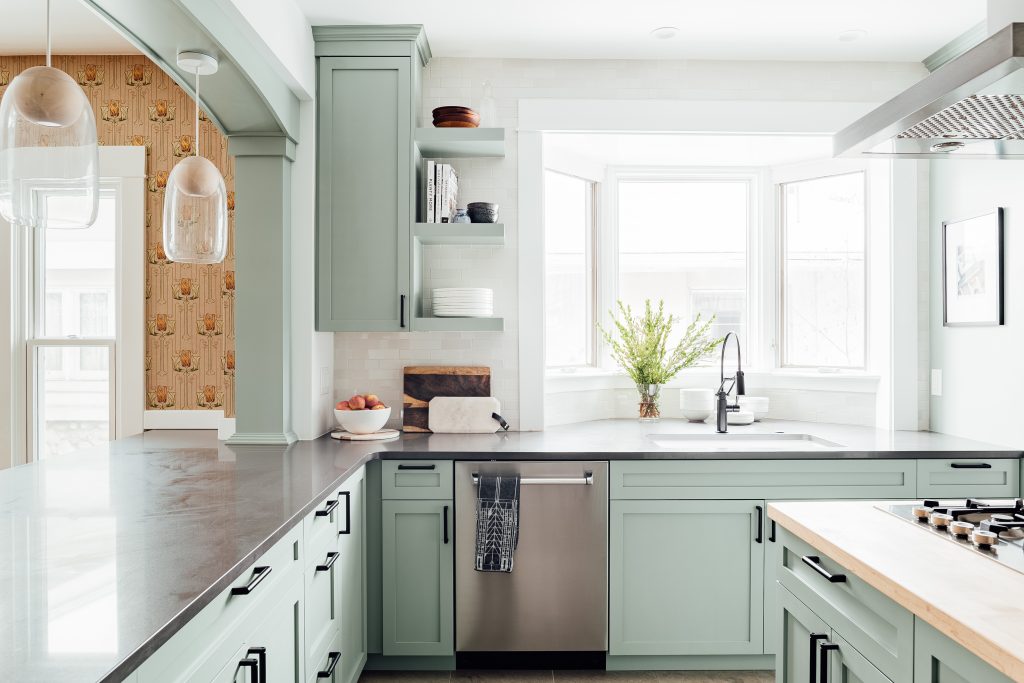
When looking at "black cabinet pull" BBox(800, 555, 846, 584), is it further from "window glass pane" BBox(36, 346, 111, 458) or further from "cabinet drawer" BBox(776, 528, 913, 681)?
"window glass pane" BBox(36, 346, 111, 458)

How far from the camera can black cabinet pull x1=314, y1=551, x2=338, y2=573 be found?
2.27m

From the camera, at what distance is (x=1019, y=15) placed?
5.52ft

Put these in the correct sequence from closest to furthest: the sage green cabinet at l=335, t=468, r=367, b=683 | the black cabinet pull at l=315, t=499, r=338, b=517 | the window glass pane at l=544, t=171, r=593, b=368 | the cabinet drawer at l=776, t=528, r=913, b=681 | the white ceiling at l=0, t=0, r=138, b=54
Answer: the cabinet drawer at l=776, t=528, r=913, b=681, the black cabinet pull at l=315, t=499, r=338, b=517, the sage green cabinet at l=335, t=468, r=367, b=683, the white ceiling at l=0, t=0, r=138, b=54, the window glass pane at l=544, t=171, r=593, b=368

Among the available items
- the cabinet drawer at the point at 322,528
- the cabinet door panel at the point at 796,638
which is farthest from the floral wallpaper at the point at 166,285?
the cabinet door panel at the point at 796,638

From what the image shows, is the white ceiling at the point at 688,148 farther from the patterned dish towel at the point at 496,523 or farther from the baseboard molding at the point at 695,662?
the baseboard molding at the point at 695,662

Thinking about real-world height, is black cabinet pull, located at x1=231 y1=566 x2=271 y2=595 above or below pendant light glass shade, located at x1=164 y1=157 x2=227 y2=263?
below

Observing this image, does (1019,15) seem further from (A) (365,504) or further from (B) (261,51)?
(A) (365,504)

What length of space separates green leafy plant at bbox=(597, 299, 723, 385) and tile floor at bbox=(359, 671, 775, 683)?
1426mm

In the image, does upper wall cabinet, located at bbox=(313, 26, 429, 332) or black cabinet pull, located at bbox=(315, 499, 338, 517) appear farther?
upper wall cabinet, located at bbox=(313, 26, 429, 332)

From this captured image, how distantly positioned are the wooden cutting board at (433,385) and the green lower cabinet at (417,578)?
0.59m

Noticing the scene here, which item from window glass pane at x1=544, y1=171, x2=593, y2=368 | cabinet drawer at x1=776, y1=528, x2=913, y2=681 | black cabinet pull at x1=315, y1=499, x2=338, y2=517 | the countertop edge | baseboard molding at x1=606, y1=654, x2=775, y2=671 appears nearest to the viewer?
the countertop edge

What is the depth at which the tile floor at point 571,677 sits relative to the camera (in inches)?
118

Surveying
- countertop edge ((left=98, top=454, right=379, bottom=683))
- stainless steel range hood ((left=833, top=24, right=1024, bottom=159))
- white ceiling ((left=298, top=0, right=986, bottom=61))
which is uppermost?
white ceiling ((left=298, top=0, right=986, bottom=61))

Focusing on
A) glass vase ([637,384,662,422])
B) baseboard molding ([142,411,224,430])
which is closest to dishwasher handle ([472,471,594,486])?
glass vase ([637,384,662,422])
